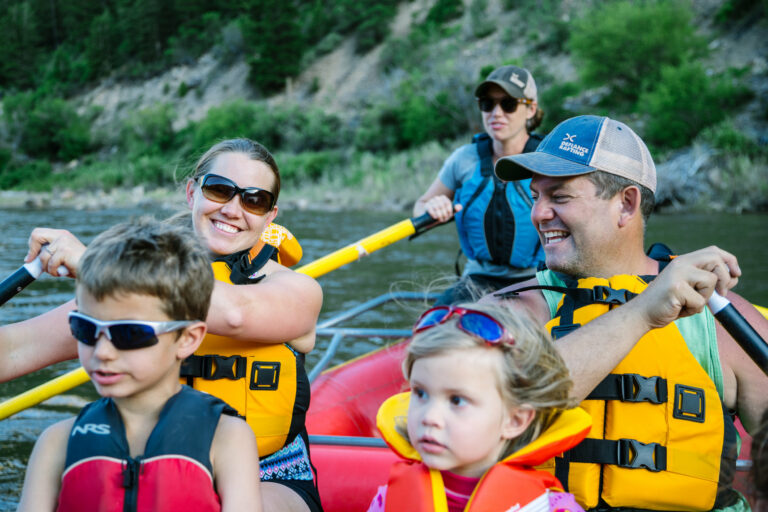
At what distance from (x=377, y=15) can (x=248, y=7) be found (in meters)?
12.9

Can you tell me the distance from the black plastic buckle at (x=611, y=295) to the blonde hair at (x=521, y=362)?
34 centimetres

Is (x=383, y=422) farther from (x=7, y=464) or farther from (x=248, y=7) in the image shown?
(x=248, y=7)

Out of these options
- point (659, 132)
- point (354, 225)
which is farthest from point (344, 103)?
point (354, 225)

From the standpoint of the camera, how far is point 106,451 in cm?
126

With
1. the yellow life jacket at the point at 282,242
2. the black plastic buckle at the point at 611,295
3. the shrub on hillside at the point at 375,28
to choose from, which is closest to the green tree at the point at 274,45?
the shrub on hillside at the point at 375,28

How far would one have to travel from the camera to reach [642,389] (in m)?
1.54

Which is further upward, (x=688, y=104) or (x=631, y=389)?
(x=631, y=389)

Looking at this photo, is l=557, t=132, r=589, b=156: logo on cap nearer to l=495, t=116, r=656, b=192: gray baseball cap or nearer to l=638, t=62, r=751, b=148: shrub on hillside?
l=495, t=116, r=656, b=192: gray baseball cap

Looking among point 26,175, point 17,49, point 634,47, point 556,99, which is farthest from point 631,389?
point 17,49

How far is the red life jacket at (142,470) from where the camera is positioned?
1.24 metres

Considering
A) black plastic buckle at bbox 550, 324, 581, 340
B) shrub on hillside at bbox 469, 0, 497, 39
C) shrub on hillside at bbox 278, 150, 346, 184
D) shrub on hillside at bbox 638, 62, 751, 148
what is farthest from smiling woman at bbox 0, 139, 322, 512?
shrub on hillside at bbox 469, 0, 497, 39

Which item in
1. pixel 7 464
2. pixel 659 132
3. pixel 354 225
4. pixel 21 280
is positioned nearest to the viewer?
pixel 21 280

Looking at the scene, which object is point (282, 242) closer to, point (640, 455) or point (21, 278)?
point (21, 278)

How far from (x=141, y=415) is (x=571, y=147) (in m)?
1.12
